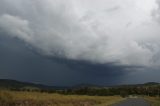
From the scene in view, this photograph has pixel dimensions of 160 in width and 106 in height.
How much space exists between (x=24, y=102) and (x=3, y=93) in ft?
12.3

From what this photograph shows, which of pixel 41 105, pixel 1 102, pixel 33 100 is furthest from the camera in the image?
pixel 33 100

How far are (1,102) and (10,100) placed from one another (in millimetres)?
3907

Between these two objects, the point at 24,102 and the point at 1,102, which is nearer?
the point at 1,102

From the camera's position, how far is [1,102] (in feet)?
156

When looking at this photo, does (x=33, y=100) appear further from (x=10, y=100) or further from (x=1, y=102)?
(x=1, y=102)

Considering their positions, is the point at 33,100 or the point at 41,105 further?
the point at 33,100

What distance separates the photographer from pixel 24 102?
51500 mm

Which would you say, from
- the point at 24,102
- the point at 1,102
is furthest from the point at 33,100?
the point at 1,102

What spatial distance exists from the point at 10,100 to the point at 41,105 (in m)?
4.48

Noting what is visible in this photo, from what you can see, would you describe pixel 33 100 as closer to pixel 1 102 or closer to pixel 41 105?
pixel 41 105

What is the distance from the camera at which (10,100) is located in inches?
2026

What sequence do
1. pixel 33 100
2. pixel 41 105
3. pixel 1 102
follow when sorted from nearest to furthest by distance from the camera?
pixel 1 102 < pixel 41 105 < pixel 33 100

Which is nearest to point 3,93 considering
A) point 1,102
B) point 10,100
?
point 10,100

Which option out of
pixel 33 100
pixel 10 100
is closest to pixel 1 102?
pixel 10 100
